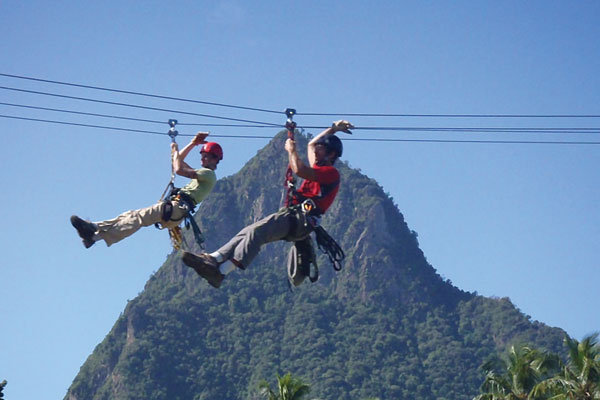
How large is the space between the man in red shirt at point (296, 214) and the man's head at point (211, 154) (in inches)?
63.3

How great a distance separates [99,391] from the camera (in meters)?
156

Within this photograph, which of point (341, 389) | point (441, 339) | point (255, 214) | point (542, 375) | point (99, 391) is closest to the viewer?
point (542, 375)

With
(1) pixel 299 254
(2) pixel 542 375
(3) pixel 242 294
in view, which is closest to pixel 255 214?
(3) pixel 242 294

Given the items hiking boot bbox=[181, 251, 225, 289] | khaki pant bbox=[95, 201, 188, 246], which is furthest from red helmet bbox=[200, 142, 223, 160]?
hiking boot bbox=[181, 251, 225, 289]

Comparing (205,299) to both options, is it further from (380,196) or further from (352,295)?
(380,196)

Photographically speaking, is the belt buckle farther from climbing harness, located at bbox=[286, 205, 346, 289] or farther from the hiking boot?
the hiking boot

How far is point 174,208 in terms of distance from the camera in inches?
669

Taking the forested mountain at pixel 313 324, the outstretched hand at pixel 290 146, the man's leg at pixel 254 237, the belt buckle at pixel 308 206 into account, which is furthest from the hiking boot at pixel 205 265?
the forested mountain at pixel 313 324

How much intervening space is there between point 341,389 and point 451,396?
1420 centimetres

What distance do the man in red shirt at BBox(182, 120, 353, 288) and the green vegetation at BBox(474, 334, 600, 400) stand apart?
52.8 ft

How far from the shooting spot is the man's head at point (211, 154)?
16.9 m

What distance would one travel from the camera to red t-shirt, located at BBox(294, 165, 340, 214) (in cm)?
1545

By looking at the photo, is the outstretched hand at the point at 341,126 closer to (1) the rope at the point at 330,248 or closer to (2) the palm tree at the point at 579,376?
(1) the rope at the point at 330,248

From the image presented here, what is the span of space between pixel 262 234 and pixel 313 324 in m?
155
